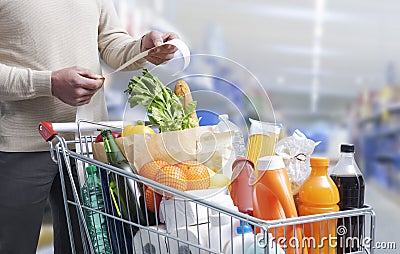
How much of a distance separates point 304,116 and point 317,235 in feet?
9.59

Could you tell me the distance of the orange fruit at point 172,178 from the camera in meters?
1.11

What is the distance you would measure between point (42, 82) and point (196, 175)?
45cm

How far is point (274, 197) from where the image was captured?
112 centimetres

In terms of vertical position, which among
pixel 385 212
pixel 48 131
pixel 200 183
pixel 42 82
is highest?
pixel 42 82

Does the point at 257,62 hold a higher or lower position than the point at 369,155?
higher

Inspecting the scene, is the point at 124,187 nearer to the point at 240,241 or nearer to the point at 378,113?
the point at 240,241


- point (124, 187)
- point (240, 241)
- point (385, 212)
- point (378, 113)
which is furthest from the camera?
point (378, 113)

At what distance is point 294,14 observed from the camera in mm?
3793

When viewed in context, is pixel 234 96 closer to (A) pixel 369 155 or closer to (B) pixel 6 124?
(B) pixel 6 124

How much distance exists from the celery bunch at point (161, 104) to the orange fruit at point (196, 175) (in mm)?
Answer: 85

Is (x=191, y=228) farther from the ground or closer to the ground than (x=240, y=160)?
closer to the ground

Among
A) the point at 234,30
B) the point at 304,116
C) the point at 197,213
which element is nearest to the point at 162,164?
the point at 197,213

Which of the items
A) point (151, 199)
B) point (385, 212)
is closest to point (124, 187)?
point (151, 199)

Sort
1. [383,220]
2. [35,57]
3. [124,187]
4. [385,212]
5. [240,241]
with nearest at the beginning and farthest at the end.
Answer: [240,241]
[124,187]
[35,57]
[383,220]
[385,212]
